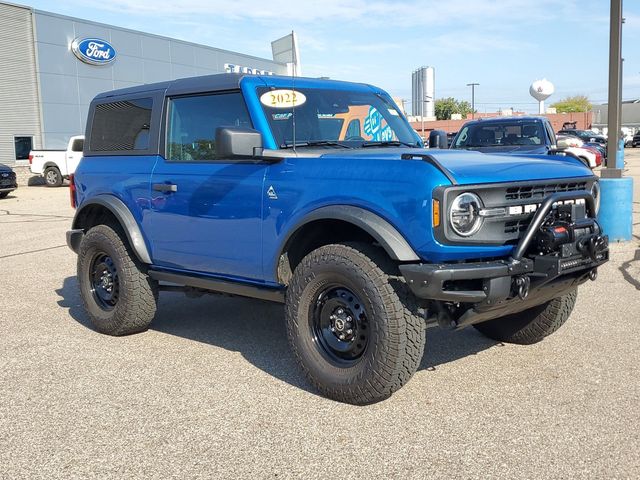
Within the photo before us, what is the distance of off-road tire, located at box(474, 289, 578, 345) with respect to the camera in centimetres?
491

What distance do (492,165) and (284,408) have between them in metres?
1.87

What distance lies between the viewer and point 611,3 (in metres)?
9.71

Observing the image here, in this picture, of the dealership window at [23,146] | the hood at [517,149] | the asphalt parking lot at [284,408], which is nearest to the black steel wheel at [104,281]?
the asphalt parking lot at [284,408]

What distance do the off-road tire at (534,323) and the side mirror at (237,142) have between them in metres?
2.34

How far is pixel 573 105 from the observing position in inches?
4759

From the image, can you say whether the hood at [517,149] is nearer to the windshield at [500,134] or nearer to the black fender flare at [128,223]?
the windshield at [500,134]

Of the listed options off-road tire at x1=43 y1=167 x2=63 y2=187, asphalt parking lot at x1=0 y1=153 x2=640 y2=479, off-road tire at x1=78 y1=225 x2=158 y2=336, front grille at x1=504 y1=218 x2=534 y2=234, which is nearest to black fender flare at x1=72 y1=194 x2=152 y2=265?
off-road tire at x1=78 y1=225 x2=158 y2=336

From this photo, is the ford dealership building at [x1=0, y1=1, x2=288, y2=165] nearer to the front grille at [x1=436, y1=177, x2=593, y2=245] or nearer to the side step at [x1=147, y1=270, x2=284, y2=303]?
the side step at [x1=147, y1=270, x2=284, y2=303]

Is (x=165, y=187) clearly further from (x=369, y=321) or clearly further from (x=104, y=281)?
(x=369, y=321)

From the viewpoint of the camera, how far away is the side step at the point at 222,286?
4582mm

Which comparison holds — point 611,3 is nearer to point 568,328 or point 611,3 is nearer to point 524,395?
point 568,328

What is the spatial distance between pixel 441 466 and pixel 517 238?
1370mm

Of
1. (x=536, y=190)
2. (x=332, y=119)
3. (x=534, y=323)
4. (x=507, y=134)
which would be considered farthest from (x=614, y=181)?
(x=536, y=190)

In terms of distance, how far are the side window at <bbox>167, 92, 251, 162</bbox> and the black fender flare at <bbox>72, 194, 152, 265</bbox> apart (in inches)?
24.8
